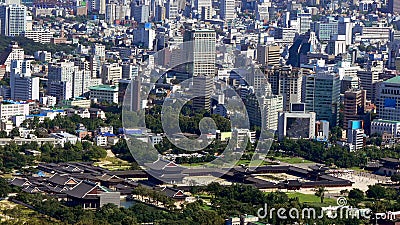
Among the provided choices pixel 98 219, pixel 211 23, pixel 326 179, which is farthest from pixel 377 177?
pixel 211 23

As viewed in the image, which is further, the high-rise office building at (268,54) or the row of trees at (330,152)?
the high-rise office building at (268,54)

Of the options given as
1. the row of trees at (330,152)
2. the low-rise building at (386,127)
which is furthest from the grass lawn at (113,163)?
the low-rise building at (386,127)

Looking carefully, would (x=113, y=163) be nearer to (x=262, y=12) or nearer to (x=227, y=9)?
(x=227, y=9)

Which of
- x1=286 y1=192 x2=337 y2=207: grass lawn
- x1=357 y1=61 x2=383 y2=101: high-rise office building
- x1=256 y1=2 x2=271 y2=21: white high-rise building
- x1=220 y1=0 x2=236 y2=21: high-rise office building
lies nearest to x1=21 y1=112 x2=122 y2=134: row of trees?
x1=357 y1=61 x2=383 y2=101: high-rise office building

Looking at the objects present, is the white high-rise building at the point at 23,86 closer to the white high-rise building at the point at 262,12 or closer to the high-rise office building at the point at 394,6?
the white high-rise building at the point at 262,12

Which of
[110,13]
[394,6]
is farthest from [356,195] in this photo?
[394,6]

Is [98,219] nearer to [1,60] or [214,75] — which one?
[214,75]
